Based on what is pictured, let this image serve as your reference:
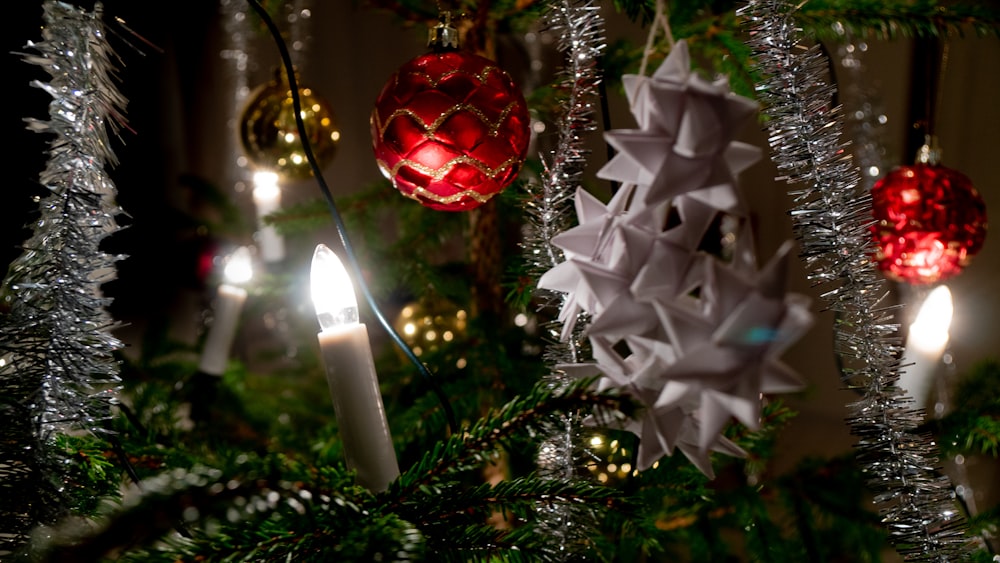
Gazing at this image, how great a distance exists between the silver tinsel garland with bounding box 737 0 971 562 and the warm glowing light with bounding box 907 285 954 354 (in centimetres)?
12

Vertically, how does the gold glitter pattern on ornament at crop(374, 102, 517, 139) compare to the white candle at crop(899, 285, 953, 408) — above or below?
above

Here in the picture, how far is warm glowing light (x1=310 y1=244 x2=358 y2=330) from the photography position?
41 cm

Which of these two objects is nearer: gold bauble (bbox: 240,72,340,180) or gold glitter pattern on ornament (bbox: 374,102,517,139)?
gold glitter pattern on ornament (bbox: 374,102,517,139)

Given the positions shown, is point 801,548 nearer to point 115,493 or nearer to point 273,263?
point 115,493

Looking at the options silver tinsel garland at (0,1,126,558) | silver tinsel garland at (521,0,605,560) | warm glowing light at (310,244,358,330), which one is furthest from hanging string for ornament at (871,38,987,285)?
silver tinsel garland at (0,1,126,558)

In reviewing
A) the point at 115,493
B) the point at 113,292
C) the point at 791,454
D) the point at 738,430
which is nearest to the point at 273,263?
the point at 113,292

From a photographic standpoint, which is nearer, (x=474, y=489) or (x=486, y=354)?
(x=474, y=489)

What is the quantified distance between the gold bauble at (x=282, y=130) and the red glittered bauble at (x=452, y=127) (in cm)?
43

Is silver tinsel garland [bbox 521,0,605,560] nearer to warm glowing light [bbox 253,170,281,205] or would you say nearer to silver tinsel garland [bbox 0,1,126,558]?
silver tinsel garland [bbox 0,1,126,558]

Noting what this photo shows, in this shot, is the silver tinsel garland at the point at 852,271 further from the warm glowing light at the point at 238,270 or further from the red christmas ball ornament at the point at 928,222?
the warm glowing light at the point at 238,270

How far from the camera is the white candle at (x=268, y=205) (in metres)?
1.03

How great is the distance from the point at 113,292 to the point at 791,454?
1.57 meters

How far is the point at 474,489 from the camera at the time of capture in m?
0.37

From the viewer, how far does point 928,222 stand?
62 cm
